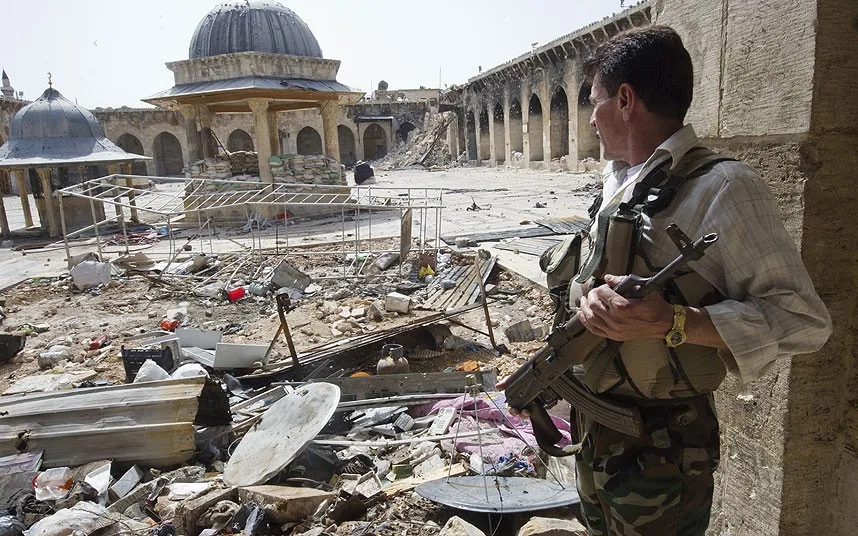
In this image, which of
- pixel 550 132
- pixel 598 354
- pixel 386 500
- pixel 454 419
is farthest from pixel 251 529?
pixel 550 132

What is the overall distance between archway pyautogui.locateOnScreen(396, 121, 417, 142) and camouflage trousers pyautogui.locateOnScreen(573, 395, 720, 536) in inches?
1701

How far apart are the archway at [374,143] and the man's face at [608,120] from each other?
44.3 meters

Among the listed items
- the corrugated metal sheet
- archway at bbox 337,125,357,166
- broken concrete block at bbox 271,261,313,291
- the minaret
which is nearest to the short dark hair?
the corrugated metal sheet

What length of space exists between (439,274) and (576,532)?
6.33 m

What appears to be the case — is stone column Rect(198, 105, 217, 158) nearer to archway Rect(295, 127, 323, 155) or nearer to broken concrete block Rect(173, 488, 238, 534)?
broken concrete block Rect(173, 488, 238, 534)

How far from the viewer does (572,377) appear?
5.53ft

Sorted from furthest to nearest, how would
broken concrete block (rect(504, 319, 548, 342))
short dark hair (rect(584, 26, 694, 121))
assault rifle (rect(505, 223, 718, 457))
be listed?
broken concrete block (rect(504, 319, 548, 342)) < short dark hair (rect(584, 26, 694, 121)) < assault rifle (rect(505, 223, 718, 457))

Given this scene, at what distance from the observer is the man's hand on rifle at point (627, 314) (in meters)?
1.26

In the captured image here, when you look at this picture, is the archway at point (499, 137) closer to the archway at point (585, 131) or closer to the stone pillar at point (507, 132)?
the stone pillar at point (507, 132)

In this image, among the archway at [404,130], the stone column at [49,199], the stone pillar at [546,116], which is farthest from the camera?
the archway at [404,130]

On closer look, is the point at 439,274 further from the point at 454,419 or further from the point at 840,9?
the point at 840,9

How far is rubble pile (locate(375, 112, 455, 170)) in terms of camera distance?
1525 inches

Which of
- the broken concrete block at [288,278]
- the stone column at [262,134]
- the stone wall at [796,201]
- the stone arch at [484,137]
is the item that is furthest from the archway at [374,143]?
the stone wall at [796,201]

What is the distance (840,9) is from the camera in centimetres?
173
